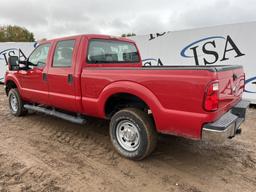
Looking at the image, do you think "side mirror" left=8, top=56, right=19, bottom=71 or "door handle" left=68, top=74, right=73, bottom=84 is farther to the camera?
"side mirror" left=8, top=56, right=19, bottom=71

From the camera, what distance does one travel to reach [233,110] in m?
3.53

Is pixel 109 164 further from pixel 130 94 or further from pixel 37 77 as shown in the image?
pixel 37 77

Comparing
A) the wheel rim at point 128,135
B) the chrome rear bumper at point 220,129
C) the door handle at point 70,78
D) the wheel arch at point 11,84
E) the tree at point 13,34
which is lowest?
the wheel rim at point 128,135

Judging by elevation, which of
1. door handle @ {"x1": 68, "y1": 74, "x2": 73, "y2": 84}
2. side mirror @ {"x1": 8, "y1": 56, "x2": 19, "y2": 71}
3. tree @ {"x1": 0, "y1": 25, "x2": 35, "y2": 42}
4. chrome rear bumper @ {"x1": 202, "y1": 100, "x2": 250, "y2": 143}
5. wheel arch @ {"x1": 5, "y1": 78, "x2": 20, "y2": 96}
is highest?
tree @ {"x1": 0, "y1": 25, "x2": 35, "y2": 42}

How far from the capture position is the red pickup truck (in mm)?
2824

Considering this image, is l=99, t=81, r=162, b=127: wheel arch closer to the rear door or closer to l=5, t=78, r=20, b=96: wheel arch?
the rear door

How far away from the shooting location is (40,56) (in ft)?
17.1

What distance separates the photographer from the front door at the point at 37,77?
16.2 feet

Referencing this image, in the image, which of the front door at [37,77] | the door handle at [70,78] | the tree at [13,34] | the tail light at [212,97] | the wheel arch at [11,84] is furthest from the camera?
the tree at [13,34]

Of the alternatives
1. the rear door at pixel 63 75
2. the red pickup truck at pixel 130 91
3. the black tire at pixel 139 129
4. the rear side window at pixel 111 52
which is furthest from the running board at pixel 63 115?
the rear side window at pixel 111 52

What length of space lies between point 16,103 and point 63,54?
2.51m

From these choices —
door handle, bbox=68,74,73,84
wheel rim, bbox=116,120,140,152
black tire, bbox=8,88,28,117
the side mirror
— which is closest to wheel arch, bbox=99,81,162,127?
wheel rim, bbox=116,120,140,152

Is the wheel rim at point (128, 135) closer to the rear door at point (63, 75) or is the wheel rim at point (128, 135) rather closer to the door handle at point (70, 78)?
the rear door at point (63, 75)

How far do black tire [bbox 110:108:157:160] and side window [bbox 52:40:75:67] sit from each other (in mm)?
1408
